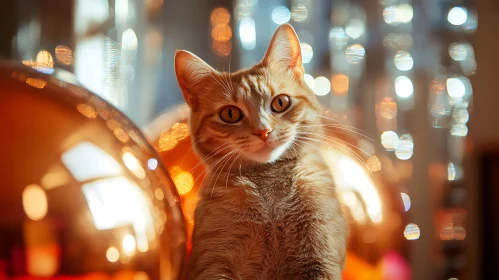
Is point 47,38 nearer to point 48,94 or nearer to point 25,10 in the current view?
point 25,10

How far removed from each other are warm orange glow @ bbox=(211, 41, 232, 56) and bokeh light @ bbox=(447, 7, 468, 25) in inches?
35.4

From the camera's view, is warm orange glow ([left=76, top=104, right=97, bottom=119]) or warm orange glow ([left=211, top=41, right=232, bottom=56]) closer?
warm orange glow ([left=76, top=104, right=97, bottom=119])

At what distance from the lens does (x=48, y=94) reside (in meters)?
0.59

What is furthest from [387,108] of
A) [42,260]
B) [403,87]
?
[42,260]

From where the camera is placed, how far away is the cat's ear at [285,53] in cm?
68

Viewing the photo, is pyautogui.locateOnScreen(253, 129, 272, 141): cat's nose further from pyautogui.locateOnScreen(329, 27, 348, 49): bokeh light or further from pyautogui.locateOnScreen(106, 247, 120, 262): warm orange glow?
pyautogui.locateOnScreen(329, 27, 348, 49): bokeh light

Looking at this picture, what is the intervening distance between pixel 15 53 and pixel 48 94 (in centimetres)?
121

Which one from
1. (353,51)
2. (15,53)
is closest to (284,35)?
(353,51)

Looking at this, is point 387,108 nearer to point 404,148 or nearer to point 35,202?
point 404,148

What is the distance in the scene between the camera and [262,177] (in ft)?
2.17

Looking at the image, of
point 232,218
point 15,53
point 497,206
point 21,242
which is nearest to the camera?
point 21,242

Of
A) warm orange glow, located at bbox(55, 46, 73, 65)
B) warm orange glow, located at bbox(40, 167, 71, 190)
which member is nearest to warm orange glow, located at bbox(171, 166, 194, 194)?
warm orange glow, located at bbox(40, 167, 71, 190)

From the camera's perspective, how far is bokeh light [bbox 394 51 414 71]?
1949 millimetres

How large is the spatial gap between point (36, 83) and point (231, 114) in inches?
9.5
